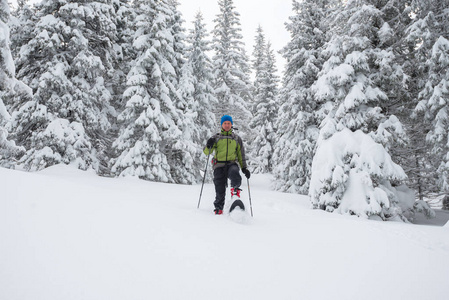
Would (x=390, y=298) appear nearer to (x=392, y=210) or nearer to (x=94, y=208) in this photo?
(x=94, y=208)

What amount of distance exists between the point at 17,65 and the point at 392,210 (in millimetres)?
16620

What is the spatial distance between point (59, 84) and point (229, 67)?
13.7 metres

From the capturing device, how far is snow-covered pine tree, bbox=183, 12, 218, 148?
19828 millimetres

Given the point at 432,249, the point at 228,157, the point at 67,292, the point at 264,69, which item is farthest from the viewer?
the point at 264,69

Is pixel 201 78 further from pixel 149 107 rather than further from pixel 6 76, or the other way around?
pixel 6 76

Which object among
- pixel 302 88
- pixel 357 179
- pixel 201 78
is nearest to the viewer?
pixel 357 179

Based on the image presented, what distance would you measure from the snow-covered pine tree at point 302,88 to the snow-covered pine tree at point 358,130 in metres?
5.88

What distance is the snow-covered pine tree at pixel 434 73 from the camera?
8398 mm

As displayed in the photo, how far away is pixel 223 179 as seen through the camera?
580 cm

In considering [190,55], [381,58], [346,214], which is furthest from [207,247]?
[190,55]

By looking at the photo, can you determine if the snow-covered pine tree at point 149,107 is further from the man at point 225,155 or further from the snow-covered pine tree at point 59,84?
the man at point 225,155

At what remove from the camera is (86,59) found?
12039 millimetres

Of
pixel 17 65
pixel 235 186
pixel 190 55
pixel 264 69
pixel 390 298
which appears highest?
pixel 264 69

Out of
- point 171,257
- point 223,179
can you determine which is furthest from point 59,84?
point 171,257
